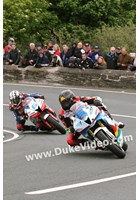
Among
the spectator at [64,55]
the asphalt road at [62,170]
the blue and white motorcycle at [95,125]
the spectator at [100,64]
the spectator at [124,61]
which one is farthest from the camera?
the spectator at [64,55]

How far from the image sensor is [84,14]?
47.1 meters

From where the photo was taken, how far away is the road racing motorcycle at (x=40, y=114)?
17734 mm

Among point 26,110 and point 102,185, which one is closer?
point 102,185

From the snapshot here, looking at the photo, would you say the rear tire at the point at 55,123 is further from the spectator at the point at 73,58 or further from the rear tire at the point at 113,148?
the spectator at the point at 73,58

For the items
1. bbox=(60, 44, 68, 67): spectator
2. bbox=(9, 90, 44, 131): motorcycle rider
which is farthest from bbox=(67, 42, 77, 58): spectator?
bbox=(9, 90, 44, 131): motorcycle rider

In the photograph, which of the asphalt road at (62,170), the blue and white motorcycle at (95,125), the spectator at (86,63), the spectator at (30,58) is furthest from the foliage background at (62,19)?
the blue and white motorcycle at (95,125)

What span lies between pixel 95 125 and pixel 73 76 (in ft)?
47.7

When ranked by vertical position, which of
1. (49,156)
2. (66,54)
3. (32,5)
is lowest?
(49,156)

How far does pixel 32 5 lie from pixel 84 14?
415cm

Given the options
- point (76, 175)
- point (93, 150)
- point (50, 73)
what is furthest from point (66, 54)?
point (76, 175)

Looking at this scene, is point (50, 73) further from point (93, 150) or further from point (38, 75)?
point (93, 150)

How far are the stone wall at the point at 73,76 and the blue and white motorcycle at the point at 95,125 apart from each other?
41.2 ft

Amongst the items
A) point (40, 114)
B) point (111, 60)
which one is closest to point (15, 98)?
point (40, 114)

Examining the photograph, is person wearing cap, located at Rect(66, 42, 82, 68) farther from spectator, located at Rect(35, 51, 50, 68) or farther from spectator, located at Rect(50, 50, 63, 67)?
spectator, located at Rect(35, 51, 50, 68)
